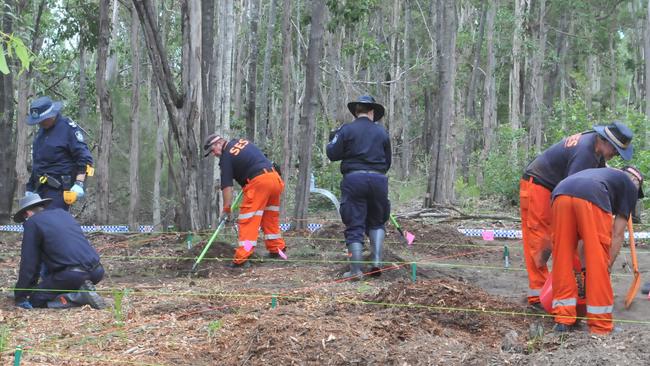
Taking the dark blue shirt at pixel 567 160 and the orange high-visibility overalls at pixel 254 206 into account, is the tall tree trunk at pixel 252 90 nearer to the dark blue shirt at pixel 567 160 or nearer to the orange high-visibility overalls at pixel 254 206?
the orange high-visibility overalls at pixel 254 206

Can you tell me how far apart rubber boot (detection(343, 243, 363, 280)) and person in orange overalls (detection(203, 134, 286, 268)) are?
4.46 feet

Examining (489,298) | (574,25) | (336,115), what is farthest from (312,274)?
(574,25)

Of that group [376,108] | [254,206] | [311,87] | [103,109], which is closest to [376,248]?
[376,108]

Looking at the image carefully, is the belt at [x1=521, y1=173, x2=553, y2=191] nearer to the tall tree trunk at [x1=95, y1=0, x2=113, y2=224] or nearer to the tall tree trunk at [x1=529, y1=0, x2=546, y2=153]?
the tall tree trunk at [x1=95, y1=0, x2=113, y2=224]

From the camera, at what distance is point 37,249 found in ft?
22.3

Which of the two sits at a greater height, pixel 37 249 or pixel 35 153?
pixel 35 153

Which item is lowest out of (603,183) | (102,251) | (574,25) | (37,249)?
(102,251)

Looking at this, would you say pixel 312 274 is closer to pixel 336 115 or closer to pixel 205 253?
pixel 205 253

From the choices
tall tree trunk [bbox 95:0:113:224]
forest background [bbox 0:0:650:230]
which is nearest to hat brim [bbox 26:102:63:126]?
forest background [bbox 0:0:650:230]

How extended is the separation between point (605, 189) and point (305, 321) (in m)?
2.25

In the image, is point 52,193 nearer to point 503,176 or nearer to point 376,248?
point 376,248

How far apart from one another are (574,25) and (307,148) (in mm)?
30973

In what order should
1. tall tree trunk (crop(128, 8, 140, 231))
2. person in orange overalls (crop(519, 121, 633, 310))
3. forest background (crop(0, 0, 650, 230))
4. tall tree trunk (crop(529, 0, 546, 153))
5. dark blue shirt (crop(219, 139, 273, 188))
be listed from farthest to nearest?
tall tree trunk (crop(529, 0, 546, 153)) < tall tree trunk (crop(128, 8, 140, 231)) < forest background (crop(0, 0, 650, 230)) < dark blue shirt (crop(219, 139, 273, 188)) < person in orange overalls (crop(519, 121, 633, 310))

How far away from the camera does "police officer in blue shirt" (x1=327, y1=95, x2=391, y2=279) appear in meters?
8.12
